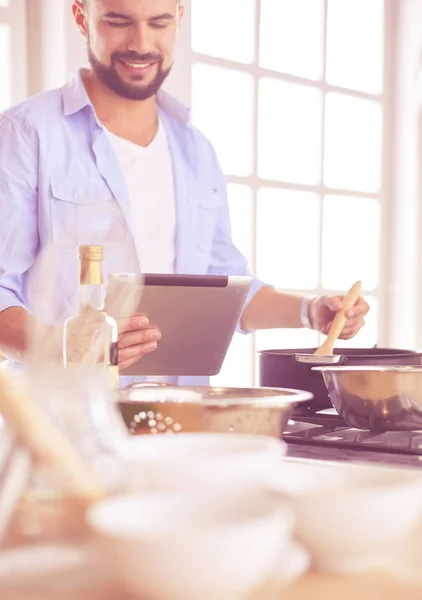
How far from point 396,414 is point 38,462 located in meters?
0.62

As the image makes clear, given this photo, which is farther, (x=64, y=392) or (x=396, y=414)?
(x=396, y=414)

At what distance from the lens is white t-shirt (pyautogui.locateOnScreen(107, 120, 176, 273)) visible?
214cm

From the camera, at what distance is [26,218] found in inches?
73.9

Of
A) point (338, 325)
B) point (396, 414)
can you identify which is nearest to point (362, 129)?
point (338, 325)

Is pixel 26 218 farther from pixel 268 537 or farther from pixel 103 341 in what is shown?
pixel 268 537

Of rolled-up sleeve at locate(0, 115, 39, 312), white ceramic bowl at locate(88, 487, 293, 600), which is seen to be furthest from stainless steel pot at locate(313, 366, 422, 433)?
rolled-up sleeve at locate(0, 115, 39, 312)

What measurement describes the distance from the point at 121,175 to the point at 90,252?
1.36 m

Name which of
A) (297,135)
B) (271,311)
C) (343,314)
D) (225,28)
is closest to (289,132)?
(297,135)

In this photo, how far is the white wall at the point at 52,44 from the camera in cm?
205

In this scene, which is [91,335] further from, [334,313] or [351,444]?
[334,313]

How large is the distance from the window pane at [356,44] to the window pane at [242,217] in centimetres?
67

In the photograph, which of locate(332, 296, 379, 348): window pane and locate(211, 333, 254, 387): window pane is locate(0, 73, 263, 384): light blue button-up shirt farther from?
locate(332, 296, 379, 348): window pane

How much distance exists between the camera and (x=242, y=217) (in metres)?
2.68

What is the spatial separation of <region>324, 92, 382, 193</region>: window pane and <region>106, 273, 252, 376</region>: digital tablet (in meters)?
1.74
